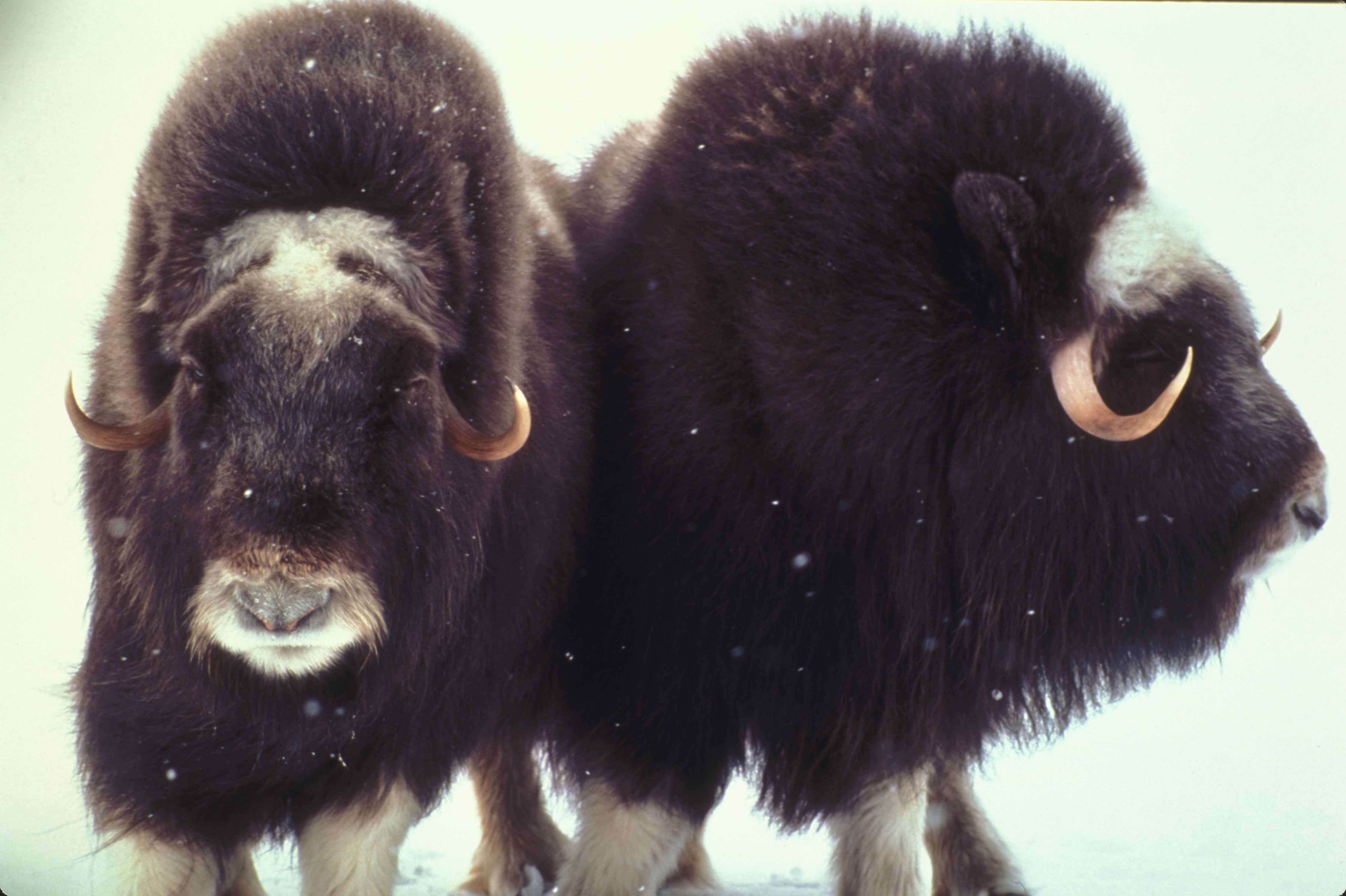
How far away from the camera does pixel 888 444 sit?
318 cm

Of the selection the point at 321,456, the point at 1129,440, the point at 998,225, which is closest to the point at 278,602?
the point at 321,456

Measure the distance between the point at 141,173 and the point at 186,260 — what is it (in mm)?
348

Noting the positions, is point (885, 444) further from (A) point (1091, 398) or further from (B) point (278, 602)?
(B) point (278, 602)

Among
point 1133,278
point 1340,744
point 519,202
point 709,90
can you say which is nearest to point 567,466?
point 519,202

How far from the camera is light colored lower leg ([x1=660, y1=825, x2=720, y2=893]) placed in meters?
4.20

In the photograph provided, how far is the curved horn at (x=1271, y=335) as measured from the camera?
11.3 ft

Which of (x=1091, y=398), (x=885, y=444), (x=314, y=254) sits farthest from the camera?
(x=885, y=444)

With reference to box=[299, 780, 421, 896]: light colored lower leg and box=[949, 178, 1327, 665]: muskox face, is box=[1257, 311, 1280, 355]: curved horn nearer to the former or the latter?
box=[949, 178, 1327, 665]: muskox face

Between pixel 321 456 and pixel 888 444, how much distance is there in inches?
53.9

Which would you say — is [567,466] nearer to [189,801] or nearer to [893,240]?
[893,240]

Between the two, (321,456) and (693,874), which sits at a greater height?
(321,456)

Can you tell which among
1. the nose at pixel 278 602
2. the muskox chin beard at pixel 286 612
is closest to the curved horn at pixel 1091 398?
the muskox chin beard at pixel 286 612

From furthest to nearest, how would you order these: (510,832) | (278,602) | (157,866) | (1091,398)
→ 1. (510,832)
2. (157,866)
3. (1091,398)
4. (278,602)

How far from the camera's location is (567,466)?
129 inches
